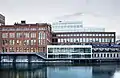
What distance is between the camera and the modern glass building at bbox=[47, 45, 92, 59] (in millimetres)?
76938

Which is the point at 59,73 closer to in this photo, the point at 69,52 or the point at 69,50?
the point at 69,52

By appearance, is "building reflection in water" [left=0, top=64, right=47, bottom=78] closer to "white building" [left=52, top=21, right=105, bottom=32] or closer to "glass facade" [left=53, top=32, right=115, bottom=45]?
"glass facade" [left=53, top=32, right=115, bottom=45]

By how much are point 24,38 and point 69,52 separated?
17.1 m

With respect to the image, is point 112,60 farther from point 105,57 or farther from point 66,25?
point 66,25

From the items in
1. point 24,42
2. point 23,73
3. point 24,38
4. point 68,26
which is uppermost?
point 68,26

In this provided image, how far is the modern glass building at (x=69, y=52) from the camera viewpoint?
252 feet

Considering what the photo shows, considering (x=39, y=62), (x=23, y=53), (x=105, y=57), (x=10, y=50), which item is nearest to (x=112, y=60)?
(x=105, y=57)

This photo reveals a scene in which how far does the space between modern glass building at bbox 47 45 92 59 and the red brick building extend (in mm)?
3267

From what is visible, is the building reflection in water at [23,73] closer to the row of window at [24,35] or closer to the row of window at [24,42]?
the row of window at [24,42]

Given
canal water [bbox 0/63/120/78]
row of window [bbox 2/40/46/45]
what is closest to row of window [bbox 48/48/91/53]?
row of window [bbox 2/40/46/45]

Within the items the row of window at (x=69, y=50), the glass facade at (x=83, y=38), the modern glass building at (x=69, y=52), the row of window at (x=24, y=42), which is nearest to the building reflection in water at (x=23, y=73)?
the modern glass building at (x=69, y=52)

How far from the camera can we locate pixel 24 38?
264ft

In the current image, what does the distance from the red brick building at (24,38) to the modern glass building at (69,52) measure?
327cm

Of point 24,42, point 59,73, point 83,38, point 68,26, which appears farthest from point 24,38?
point 68,26
